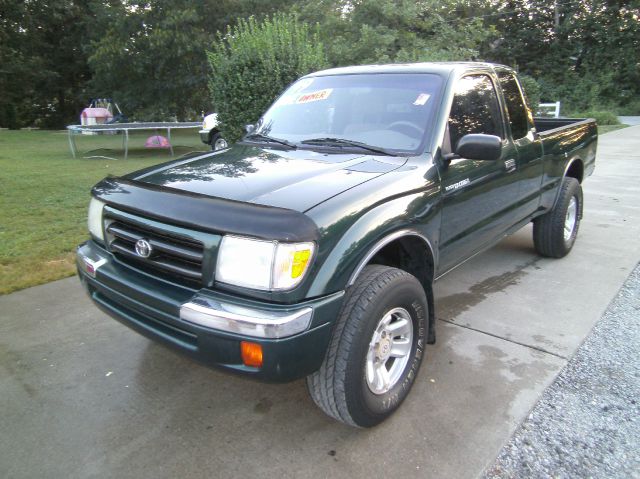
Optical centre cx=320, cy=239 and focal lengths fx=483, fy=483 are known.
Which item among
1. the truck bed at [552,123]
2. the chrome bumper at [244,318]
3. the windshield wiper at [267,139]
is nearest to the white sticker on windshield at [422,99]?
the windshield wiper at [267,139]

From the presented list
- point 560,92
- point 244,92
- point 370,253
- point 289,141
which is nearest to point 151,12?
point 244,92

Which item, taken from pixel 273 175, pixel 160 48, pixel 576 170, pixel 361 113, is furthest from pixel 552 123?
pixel 160 48

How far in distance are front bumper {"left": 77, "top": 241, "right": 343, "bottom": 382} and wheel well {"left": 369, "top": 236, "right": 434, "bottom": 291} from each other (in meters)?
0.75

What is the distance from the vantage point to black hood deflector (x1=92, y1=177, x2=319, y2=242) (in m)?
1.96

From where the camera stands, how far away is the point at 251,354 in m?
1.96

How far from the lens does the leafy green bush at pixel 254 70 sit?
802cm

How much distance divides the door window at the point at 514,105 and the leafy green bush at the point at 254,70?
15.4 ft

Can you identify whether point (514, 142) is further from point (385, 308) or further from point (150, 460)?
point (150, 460)

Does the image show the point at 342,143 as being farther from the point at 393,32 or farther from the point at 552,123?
the point at 393,32

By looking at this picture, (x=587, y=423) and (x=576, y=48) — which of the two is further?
(x=576, y=48)

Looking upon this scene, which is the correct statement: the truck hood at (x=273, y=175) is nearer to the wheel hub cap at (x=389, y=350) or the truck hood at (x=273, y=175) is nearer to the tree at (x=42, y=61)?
the wheel hub cap at (x=389, y=350)

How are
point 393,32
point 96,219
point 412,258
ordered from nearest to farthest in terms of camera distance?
point 96,219 < point 412,258 < point 393,32

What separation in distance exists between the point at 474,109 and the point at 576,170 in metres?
2.45

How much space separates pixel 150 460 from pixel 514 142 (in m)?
3.27
